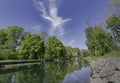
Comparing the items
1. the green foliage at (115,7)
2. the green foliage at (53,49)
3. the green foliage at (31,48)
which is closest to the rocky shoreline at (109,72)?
the green foliage at (115,7)

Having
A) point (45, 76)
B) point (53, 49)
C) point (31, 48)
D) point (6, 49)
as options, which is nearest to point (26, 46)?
point (31, 48)

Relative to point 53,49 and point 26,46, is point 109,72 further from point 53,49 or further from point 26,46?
point 53,49

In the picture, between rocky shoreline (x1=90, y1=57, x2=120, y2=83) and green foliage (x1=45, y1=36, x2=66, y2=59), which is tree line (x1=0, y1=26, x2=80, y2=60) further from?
rocky shoreline (x1=90, y1=57, x2=120, y2=83)

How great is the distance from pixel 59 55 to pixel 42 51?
15.2 m

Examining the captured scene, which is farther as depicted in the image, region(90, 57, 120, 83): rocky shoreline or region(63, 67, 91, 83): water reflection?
region(63, 67, 91, 83): water reflection

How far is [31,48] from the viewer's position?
5650cm

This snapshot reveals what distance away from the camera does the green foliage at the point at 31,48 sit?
5612cm

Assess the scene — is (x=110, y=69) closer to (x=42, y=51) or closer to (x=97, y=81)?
(x=97, y=81)

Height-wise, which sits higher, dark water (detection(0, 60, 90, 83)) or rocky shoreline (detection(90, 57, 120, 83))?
rocky shoreline (detection(90, 57, 120, 83))

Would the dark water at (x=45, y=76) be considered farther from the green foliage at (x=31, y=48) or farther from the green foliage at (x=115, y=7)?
the green foliage at (x=31, y=48)

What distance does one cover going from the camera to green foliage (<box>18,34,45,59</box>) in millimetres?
56125

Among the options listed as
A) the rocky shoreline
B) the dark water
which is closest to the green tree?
the dark water

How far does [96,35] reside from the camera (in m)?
49.4

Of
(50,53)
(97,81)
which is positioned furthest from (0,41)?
(97,81)
